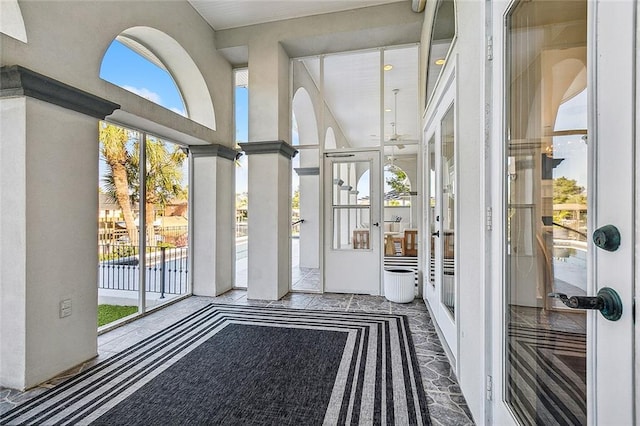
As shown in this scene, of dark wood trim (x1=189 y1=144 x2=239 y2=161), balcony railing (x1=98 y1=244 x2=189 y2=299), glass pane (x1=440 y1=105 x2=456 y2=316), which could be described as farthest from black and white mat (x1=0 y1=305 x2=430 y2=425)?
dark wood trim (x1=189 y1=144 x2=239 y2=161)

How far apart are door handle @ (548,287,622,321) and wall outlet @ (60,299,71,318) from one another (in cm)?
311

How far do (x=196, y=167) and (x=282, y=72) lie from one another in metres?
1.86

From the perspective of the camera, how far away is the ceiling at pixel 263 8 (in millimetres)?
3900

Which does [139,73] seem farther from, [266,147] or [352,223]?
[352,223]

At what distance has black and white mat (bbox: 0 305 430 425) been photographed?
73.3 inches

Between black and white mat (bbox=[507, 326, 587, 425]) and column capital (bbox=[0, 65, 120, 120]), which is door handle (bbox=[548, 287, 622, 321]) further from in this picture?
column capital (bbox=[0, 65, 120, 120])

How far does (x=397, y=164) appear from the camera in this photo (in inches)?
185

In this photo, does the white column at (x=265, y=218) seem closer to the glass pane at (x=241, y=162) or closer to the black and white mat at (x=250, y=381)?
the glass pane at (x=241, y=162)

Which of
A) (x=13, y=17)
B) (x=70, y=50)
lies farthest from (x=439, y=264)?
(x=13, y=17)

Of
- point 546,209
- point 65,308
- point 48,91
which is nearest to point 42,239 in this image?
point 65,308

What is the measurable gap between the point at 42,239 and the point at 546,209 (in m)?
3.05

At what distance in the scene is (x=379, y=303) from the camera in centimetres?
410

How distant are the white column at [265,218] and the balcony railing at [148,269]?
990mm

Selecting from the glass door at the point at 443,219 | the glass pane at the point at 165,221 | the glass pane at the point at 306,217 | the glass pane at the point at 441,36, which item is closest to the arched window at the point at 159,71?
the glass pane at the point at 165,221
